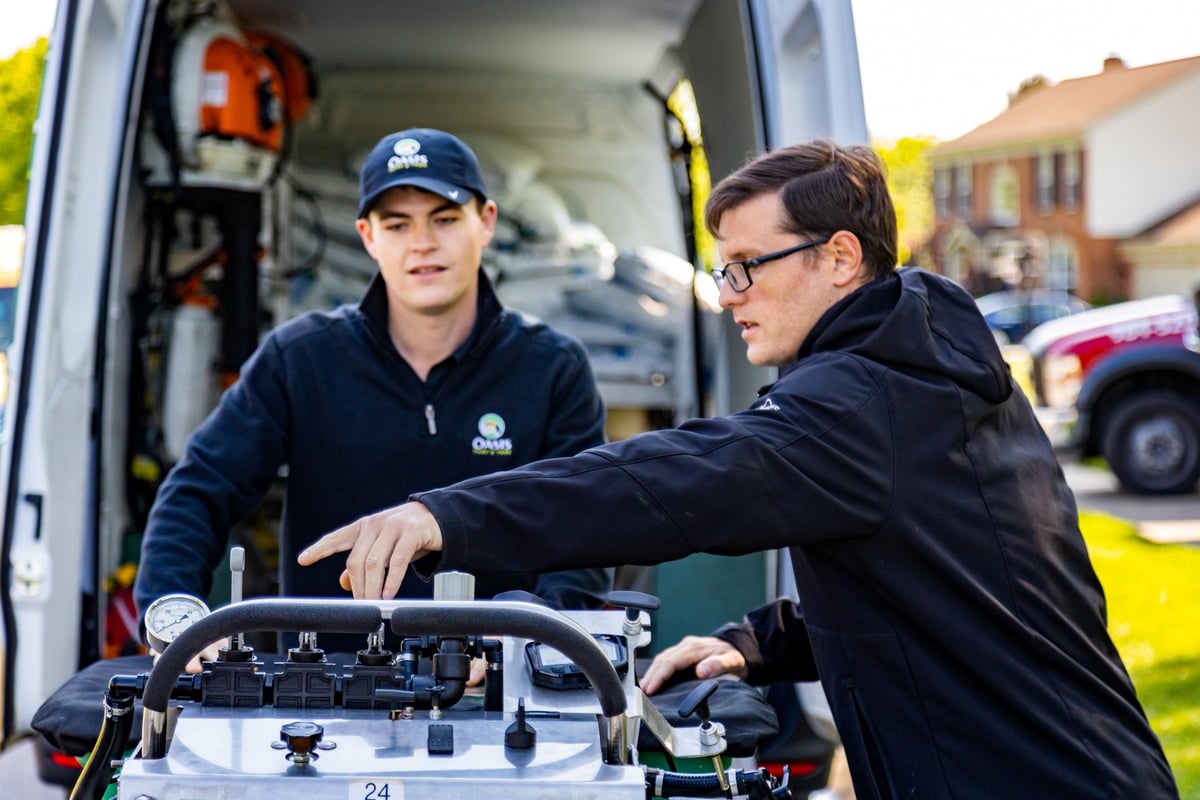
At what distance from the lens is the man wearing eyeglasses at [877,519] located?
1828 millimetres

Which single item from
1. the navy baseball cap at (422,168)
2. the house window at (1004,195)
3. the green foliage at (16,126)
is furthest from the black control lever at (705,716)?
the house window at (1004,195)

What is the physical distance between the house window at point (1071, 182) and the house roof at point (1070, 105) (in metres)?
0.73

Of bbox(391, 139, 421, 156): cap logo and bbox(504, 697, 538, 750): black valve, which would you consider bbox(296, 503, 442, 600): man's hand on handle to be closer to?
bbox(504, 697, 538, 750): black valve

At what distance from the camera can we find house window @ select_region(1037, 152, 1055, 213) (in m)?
43.6

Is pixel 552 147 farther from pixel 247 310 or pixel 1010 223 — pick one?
pixel 1010 223

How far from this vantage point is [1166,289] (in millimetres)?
38406

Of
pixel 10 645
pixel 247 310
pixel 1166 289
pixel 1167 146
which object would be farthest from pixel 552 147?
pixel 1167 146

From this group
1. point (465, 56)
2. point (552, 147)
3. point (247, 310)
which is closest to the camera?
point (247, 310)

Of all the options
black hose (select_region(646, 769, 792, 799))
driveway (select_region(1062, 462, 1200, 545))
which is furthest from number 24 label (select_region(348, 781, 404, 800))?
driveway (select_region(1062, 462, 1200, 545))

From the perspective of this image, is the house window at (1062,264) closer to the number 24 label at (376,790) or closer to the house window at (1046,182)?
the house window at (1046,182)

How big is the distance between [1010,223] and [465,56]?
42.0 meters

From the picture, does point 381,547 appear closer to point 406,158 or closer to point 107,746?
point 107,746

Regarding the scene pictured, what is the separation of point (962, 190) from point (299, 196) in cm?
4430

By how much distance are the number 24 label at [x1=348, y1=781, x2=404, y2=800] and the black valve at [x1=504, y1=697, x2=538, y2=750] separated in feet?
0.53
